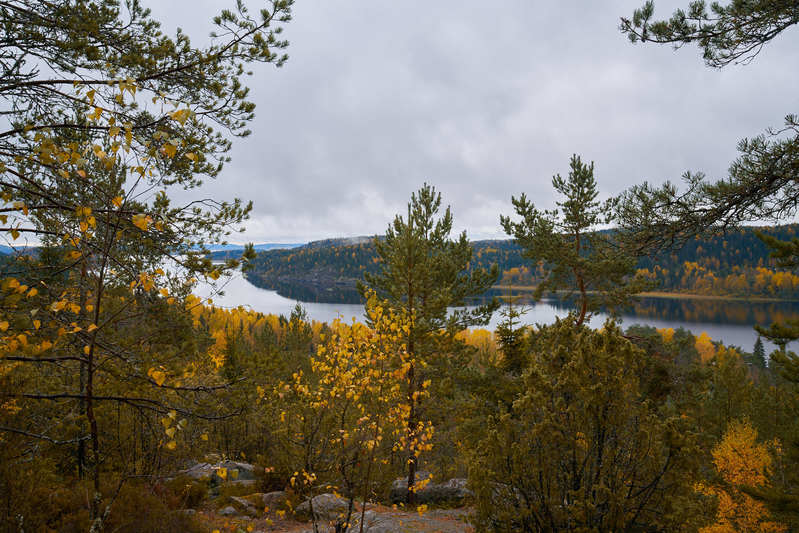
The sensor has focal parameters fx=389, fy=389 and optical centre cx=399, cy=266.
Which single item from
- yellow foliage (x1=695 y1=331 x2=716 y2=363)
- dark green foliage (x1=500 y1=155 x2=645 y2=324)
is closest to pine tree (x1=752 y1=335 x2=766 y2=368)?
yellow foliage (x1=695 y1=331 x2=716 y2=363)

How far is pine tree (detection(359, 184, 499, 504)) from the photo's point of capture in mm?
11195

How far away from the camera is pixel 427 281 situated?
11.6 meters

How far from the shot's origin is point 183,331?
4.36 m

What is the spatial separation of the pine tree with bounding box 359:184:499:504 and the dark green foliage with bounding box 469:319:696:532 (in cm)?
615

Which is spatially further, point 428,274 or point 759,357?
point 759,357

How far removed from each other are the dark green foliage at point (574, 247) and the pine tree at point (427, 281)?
3045mm

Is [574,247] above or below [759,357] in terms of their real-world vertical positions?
above

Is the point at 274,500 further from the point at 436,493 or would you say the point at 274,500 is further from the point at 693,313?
the point at 693,313

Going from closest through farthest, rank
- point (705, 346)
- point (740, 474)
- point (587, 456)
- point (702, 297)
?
point (587, 456), point (740, 474), point (705, 346), point (702, 297)

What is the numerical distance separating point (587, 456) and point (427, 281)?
7.82 meters

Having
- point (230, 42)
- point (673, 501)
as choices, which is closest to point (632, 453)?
point (673, 501)

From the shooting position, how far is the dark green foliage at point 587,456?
376 centimetres

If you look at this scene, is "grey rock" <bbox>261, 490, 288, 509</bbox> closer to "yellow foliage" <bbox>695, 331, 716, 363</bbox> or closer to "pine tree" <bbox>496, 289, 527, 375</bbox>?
"pine tree" <bbox>496, 289, 527, 375</bbox>

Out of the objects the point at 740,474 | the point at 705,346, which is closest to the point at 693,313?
the point at 705,346
